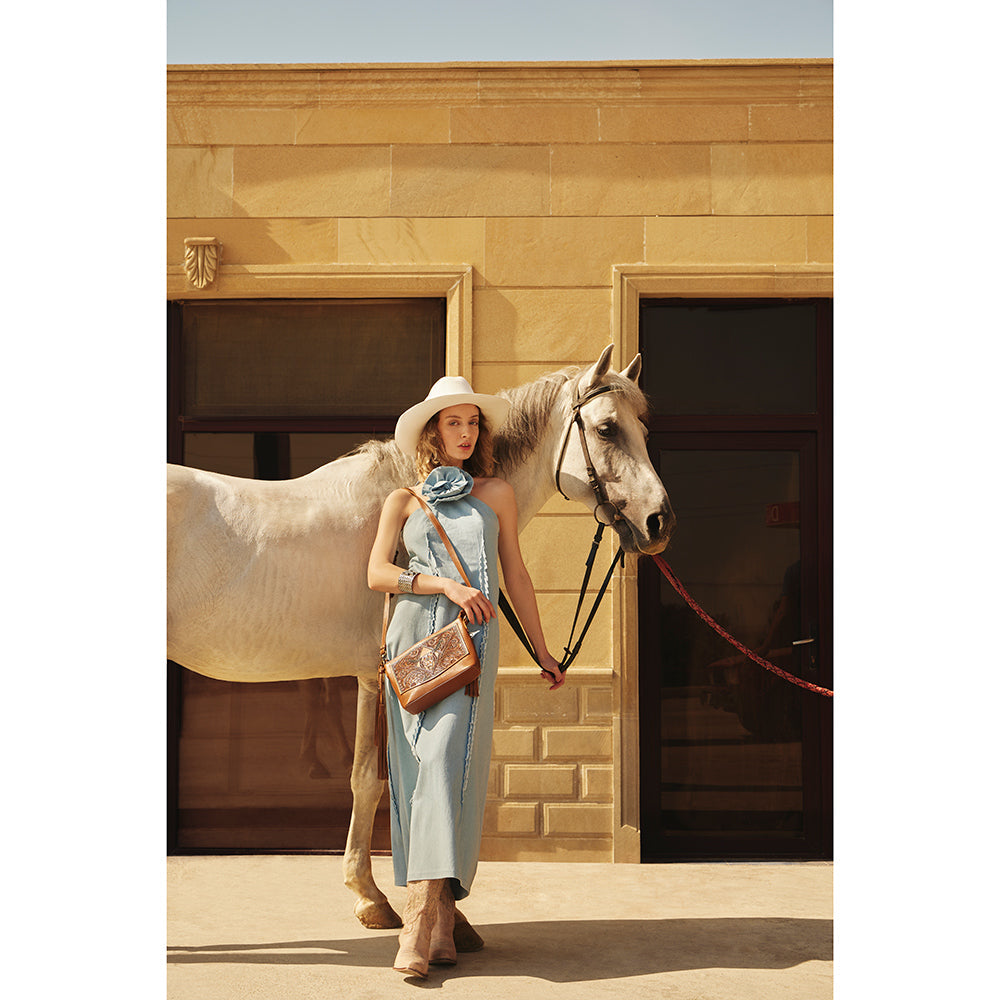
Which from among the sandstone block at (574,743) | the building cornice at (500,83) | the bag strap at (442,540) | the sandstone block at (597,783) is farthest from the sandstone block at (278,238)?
the sandstone block at (597,783)

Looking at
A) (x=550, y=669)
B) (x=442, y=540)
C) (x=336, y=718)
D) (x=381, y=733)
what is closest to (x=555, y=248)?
(x=442, y=540)

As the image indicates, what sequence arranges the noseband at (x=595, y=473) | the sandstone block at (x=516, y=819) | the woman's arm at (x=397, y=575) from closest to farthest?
the woman's arm at (x=397, y=575) → the noseband at (x=595, y=473) → the sandstone block at (x=516, y=819)

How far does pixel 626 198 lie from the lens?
16.4ft

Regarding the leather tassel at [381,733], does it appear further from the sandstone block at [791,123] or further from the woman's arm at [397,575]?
the sandstone block at [791,123]

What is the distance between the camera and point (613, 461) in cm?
339

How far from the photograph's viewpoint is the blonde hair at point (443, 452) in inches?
128

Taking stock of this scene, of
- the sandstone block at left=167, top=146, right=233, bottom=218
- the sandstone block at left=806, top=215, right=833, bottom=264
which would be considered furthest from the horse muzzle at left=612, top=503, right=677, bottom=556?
the sandstone block at left=167, top=146, right=233, bottom=218

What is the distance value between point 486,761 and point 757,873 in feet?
7.40

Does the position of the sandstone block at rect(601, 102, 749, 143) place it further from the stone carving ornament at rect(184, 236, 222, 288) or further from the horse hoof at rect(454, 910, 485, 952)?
the horse hoof at rect(454, 910, 485, 952)

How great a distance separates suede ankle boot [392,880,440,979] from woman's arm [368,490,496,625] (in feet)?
2.73

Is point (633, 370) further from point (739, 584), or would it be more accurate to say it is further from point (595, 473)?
point (739, 584)

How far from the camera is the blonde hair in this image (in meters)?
3.26

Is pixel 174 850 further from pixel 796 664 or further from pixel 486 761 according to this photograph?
pixel 796 664

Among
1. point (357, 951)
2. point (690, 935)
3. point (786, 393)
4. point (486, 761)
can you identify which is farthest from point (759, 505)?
point (357, 951)
